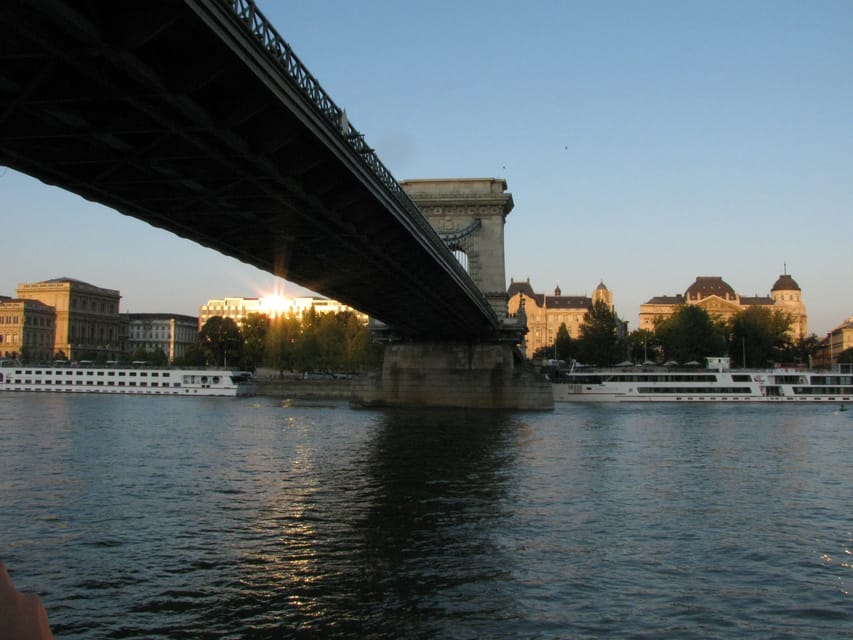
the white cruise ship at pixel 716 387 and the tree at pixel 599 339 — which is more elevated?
the tree at pixel 599 339

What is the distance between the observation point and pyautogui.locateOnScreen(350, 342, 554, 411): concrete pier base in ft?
215

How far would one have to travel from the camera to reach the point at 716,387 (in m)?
82.4

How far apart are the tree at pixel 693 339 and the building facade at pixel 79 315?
10087cm

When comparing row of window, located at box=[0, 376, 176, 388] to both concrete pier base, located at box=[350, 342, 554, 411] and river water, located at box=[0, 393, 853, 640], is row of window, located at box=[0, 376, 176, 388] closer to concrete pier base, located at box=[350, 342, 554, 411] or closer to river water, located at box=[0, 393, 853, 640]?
concrete pier base, located at box=[350, 342, 554, 411]

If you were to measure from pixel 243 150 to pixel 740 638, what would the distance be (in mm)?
12355

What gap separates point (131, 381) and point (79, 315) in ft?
229

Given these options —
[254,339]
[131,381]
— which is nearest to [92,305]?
[254,339]

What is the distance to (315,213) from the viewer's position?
23.1 meters

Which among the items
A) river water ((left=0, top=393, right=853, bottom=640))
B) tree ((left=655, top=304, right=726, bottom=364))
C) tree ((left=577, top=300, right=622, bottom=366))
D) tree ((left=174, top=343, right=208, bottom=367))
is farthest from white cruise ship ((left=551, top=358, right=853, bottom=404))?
tree ((left=174, top=343, right=208, bottom=367))

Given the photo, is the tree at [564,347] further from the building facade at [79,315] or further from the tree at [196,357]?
the building facade at [79,315]

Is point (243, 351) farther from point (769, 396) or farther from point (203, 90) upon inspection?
point (203, 90)

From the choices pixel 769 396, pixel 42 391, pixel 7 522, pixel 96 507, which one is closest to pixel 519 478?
pixel 96 507

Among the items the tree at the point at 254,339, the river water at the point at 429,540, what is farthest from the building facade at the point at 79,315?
the river water at the point at 429,540

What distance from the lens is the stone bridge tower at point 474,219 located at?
247 ft
